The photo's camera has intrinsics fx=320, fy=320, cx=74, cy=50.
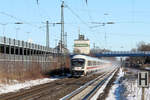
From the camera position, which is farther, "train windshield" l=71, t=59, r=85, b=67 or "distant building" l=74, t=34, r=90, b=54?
"distant building" l=74, t=34, r=90, b=54

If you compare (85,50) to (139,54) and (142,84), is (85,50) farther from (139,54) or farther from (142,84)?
(142,84)

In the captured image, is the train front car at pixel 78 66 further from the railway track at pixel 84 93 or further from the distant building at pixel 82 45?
the distant building at pixel 82 45

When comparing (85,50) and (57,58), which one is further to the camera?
(85,50)

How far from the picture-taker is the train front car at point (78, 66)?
45.2 meters

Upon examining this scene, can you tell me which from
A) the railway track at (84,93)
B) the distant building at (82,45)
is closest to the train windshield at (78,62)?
the railway track at (84,93)

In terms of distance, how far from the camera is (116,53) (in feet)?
370

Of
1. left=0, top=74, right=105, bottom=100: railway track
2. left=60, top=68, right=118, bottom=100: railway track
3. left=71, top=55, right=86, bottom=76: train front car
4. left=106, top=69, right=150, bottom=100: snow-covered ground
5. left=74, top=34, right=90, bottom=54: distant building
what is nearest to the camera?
left=106, top=69, right=150, bottom=100: snow-covered ground

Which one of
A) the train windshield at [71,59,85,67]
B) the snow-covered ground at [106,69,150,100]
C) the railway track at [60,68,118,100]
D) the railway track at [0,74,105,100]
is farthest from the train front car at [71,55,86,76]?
the snow-covered ground at [106,69,150,100]

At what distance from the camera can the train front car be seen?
4519cm

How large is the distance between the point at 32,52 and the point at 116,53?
69.5m

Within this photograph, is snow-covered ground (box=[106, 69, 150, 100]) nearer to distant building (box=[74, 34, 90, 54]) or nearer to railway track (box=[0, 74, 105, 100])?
railway track (box=[0, 74, 105, 100])

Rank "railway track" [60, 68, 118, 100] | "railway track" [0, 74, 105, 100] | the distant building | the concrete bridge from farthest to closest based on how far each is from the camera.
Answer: the distant building < the concrete bridge < "railway track" [0, 74, 105, 100] < "railway track" [60, 68, 118, 100]

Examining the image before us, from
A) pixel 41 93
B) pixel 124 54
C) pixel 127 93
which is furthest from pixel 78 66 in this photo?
pixel 124 54

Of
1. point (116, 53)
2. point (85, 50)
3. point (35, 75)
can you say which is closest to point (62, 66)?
point (35, 75)
